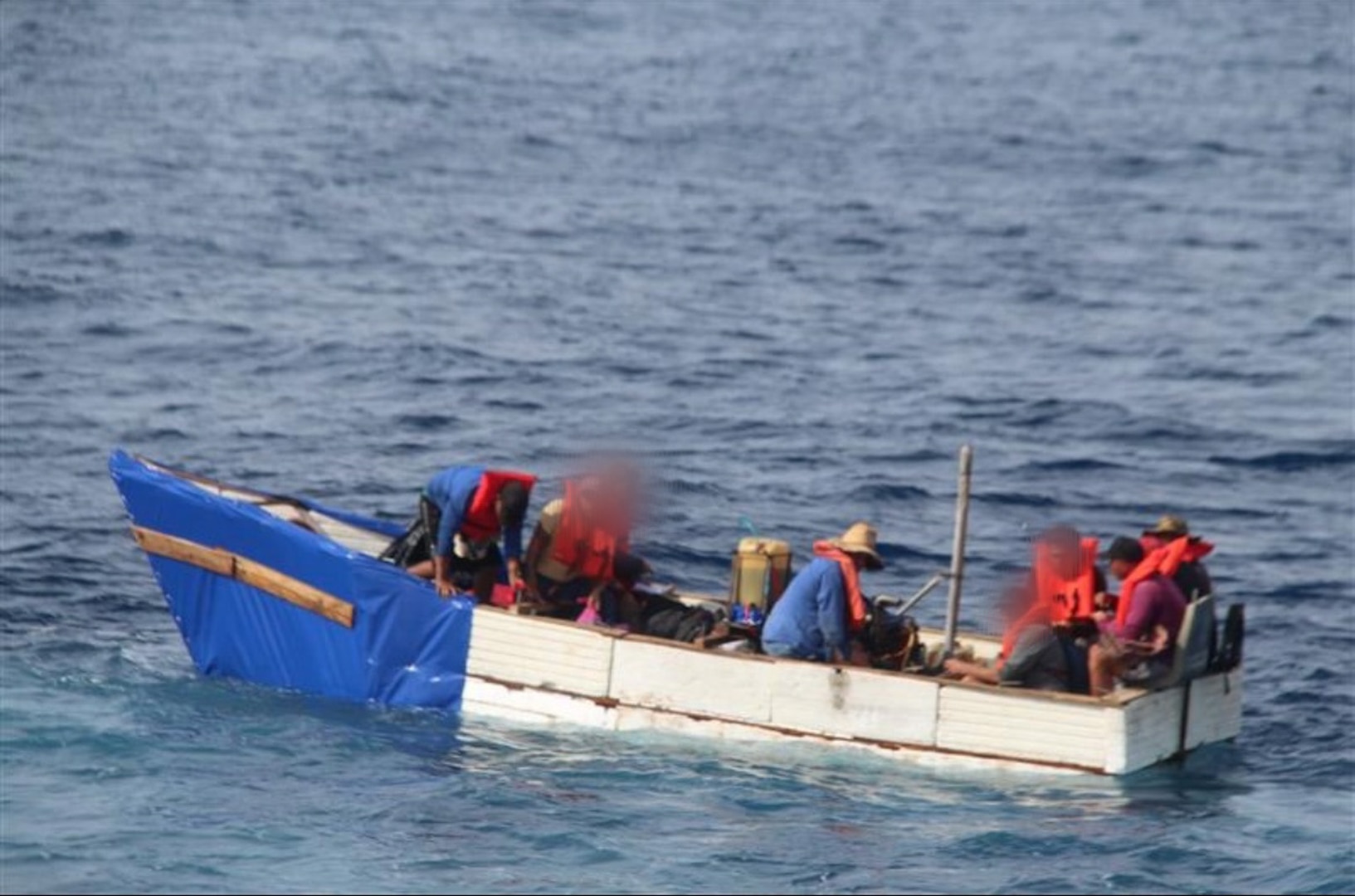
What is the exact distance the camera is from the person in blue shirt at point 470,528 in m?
20.8

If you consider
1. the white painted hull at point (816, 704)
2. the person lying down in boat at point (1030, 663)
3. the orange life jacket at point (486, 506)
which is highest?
the orange life jacket at point (486, 506)

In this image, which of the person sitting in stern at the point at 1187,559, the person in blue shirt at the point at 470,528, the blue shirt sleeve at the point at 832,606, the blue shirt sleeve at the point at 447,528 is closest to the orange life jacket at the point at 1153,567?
the person sitting in stern at the point at 1187,559

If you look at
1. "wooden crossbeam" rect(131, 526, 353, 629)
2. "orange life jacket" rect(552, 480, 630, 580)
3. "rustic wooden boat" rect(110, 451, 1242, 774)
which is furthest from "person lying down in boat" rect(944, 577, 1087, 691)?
"wooden crossbeam" rect(131, 526, 353, 629)

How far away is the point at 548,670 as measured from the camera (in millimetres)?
20422

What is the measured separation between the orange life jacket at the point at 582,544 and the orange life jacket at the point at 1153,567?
4.20m

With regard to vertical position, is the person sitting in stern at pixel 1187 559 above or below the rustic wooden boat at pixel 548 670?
above

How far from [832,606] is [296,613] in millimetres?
4556

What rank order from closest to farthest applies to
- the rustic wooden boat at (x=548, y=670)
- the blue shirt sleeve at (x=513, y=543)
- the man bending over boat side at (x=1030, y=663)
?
the rustic wooden boat at (x=548, y=670) → the man bending over boat side at (x=1030, y=663) → the blue shirt sleeve at (x=513, y=543)

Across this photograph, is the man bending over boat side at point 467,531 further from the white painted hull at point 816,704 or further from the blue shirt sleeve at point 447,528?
the white painted hull at point 816,704

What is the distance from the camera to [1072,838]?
18422 mm

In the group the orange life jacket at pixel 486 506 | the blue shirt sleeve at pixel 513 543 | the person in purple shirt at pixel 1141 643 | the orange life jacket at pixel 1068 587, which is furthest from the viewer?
the blue shirt sleeve at pixel 513 543

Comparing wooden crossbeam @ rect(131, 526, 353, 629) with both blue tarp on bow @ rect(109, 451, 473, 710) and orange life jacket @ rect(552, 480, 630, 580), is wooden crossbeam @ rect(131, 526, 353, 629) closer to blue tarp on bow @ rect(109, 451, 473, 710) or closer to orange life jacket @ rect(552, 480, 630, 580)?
blue tarp on bow @ rect(109, 451, 473, 710)

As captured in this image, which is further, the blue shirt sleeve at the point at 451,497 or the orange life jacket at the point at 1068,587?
the blue shirt sleeve at the point at 451,497

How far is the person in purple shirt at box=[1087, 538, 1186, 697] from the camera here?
1983 centimetres
